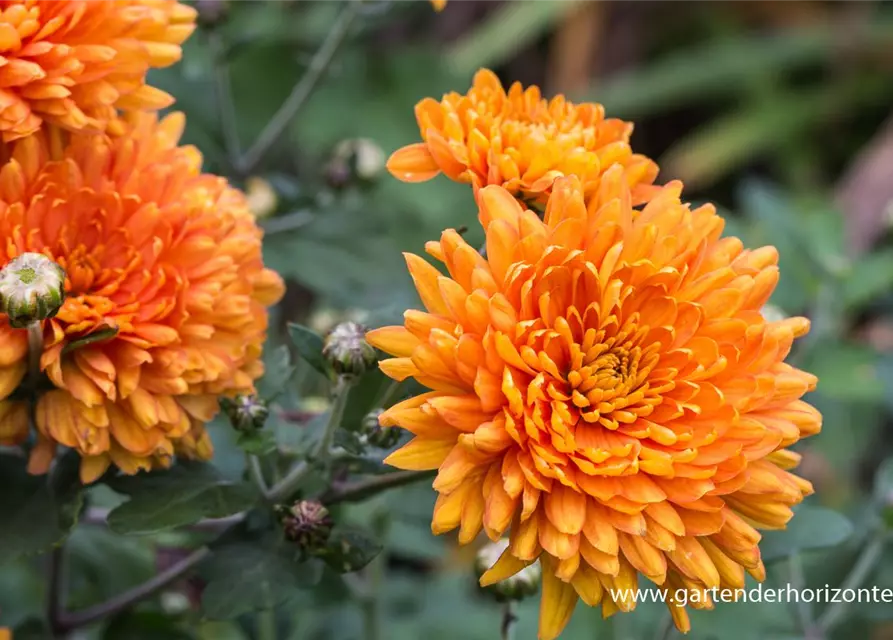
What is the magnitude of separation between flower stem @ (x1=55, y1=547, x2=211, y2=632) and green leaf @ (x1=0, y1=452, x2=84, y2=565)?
0.16 meters

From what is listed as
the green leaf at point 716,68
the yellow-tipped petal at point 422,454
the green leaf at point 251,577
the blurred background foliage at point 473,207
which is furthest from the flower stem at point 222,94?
the green leaf at point 716,68

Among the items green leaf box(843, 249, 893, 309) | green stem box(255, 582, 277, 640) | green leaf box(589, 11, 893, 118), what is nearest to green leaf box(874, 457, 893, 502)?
green leaf box(843, 249, 893, 309)

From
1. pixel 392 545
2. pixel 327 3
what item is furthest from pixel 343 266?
pixel 327 3

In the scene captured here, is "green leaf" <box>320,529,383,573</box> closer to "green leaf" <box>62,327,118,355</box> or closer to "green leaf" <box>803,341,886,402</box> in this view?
"green leaf" <box>62,327,118,355</box>

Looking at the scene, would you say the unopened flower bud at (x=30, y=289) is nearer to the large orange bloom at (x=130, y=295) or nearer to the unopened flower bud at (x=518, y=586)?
the large orange bloom at (x=130, y=295)

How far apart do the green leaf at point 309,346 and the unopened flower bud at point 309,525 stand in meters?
0.13

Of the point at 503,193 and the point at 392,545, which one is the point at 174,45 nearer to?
the point at 503,193

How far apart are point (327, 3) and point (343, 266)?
1.78m

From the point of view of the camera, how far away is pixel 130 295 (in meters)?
0.92

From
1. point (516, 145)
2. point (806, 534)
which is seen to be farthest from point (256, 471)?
point (806, 534)

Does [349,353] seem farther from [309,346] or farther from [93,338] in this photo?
[93,338]

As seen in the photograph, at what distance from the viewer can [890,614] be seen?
4.47 ft

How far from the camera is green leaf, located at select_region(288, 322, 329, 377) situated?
997 millimetres

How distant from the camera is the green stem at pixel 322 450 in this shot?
967mm
